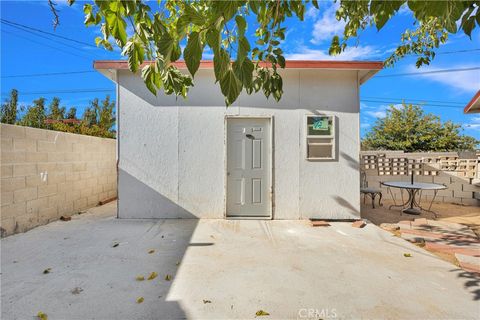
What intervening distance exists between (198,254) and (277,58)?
251 centimetres

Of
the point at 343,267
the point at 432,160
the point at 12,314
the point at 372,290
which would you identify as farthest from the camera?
the point at 432,160

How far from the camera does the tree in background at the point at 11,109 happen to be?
13.0m

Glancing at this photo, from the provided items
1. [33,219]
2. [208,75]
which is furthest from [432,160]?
[33,219]

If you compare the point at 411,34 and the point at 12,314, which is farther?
the point at 411,34

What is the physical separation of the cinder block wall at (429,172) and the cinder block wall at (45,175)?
7499 millimetres

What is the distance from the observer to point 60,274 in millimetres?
2461

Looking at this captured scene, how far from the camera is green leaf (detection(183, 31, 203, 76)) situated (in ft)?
2.34

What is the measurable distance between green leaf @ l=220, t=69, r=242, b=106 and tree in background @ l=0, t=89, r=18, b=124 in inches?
682

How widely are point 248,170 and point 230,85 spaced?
3924 mm

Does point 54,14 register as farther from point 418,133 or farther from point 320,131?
point 418,133

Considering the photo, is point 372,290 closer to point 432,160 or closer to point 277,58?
point 277,58

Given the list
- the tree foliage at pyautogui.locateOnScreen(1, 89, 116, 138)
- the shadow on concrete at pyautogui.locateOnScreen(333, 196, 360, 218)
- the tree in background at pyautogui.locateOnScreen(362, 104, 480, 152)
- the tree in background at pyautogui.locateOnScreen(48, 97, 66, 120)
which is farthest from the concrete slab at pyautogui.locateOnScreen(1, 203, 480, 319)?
the tree in background at pyautogui.locateOnScreen(48, 97, 66, 120)

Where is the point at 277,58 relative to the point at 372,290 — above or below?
above

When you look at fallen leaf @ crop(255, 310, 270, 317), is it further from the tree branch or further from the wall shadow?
the tree branch
